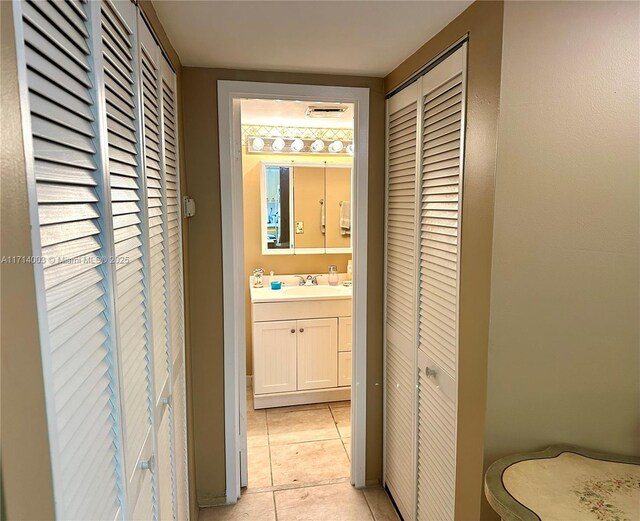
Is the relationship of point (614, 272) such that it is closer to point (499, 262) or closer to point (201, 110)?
point (499, 262)

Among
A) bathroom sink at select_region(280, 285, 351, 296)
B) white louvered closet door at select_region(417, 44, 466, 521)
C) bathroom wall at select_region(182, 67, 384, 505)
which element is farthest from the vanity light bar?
white louvered closet door at select_region(417, 44, 466, 521)

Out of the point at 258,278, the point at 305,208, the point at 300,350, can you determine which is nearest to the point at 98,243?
the point at 300,350

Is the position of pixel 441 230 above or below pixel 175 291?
above

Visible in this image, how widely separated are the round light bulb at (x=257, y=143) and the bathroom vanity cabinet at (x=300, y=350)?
1.11m

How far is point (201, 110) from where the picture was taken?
2.10 metres

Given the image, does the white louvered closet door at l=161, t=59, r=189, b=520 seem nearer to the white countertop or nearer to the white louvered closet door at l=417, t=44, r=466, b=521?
the white louvered closet door at l=417, t=44, r=466, b=521

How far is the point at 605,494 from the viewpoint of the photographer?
3.97 ft

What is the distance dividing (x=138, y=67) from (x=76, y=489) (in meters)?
0.97

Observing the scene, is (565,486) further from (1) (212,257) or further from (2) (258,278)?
(2) (258,278)

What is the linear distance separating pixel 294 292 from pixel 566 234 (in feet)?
7.58

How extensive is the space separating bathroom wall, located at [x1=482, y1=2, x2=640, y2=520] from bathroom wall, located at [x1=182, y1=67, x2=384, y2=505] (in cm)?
103

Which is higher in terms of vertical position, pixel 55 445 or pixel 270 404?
pixel 55 445

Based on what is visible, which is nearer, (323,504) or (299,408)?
(323,504)

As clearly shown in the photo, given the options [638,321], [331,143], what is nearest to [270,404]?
[331,143]
